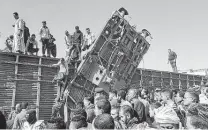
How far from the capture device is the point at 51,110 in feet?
23.5

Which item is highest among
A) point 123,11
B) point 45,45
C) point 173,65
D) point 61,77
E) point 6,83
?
point 123,11

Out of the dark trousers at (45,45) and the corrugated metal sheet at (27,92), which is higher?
the dark trousers at (45,45)

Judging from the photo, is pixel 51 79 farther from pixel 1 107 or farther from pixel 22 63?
pixel 1 107

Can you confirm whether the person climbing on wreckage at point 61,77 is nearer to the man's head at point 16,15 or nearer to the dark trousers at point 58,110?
the dark trousers at point 58,110

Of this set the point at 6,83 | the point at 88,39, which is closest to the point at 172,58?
the point at 88,39

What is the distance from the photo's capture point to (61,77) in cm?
720

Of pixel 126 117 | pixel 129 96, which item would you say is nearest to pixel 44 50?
pixel 129 96

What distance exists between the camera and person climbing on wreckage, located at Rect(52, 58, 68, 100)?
7.23m

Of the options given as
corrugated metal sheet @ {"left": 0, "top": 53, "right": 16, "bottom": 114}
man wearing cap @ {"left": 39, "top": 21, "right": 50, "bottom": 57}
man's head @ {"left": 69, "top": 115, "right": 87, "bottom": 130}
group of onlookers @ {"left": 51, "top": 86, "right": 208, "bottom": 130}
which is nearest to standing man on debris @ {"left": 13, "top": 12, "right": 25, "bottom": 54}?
man wearing cap @ {"left": 39, "top": 21, "right": 50, "bottom": 57}

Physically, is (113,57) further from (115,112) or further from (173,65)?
(173,65)

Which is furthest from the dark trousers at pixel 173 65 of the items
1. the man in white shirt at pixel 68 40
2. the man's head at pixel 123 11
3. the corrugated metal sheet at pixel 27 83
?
the corrugated metal sheet at pixel 27 83

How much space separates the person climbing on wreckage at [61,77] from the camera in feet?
23.7

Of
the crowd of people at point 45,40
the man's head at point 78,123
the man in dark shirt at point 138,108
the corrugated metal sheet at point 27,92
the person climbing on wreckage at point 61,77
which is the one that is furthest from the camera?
the crowd of people at point 45,40

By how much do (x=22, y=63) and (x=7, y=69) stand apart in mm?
472
